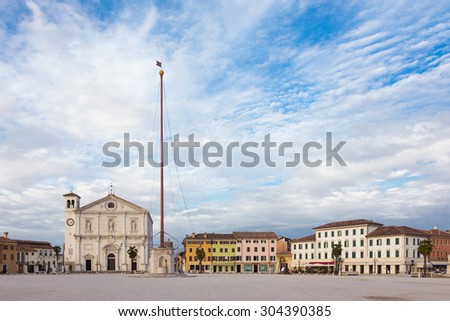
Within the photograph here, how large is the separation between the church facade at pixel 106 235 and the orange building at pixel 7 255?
1089 cm

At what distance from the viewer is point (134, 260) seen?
10225 cm

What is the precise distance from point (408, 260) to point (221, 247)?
147ft

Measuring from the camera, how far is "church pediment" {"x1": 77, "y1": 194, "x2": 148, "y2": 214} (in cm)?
10425

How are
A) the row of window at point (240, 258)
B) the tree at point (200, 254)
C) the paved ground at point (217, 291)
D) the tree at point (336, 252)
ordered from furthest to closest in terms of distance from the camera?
the row of window at point (240, 258) < the tree at point (200, 254) < the tree at point (336, 252) < the paved ground at point (217, 291)

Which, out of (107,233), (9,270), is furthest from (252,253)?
(9,270)

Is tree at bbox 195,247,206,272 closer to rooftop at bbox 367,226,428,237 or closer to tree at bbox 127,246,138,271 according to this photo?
tree at bbox 127,246,138,271

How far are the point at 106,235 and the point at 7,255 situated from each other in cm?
1944

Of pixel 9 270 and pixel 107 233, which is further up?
pixel 107 233

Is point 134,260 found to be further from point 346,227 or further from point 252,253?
point 346,227

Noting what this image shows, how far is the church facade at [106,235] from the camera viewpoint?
102 m

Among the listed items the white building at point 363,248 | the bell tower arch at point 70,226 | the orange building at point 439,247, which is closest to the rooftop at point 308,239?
the white building at point 363,248

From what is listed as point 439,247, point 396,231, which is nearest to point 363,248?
point 396,231

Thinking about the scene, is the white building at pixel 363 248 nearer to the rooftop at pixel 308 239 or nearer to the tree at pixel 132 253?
the rooftop at pixel 308 239
